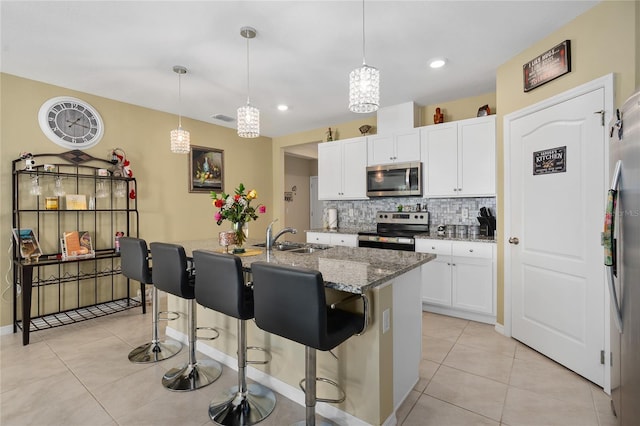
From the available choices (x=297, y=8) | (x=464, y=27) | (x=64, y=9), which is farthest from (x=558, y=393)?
(x=64, y=9)

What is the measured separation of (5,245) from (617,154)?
504 cm

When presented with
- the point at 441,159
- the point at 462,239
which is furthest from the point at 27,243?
the point at 441,159

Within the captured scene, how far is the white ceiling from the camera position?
219 centimetres

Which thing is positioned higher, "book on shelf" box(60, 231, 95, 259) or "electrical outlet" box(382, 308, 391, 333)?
"book on shelf" box(60, 231, 95, 259)

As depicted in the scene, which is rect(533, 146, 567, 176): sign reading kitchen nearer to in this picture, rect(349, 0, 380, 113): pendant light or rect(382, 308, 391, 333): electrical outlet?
rect(349, 0, 380, 113): pendant light

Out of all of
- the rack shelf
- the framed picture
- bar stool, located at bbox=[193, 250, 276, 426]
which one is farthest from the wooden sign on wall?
the rack shelf

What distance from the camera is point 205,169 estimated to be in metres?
4.91

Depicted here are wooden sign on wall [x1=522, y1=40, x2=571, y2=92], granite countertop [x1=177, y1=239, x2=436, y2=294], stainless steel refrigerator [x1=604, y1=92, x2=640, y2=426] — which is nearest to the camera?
stainless steel refrigerator [x1=604, y1=92, x2=640, y2=426]

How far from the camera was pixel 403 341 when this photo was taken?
1.96 meters

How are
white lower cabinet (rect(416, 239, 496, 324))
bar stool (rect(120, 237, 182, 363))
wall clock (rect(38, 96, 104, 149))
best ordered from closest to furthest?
bar stool (rect(120, 237, 182, 363)), white lower cabinet (rect(416, 239, 496, 324)), wall clock (rect(38, 96, 104, 149))

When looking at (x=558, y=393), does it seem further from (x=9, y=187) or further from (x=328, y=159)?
(x=9, y=187)

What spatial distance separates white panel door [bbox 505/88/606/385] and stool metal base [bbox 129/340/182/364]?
317cm

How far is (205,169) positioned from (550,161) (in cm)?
442

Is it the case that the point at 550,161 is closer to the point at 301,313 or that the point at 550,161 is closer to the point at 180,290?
the point at 301,313
